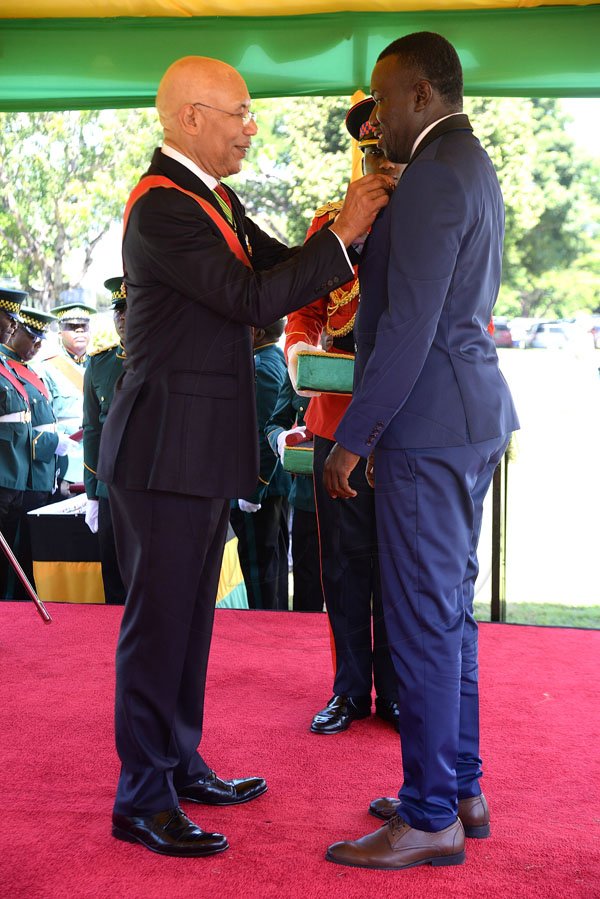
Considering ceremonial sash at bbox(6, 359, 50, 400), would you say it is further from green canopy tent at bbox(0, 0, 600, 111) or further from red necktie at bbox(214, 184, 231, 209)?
red necktie at bbox(214, 184, 231, 209)

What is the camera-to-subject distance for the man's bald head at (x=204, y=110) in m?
2.04

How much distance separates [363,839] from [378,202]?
52.7 inches

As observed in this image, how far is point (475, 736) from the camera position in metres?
2.16

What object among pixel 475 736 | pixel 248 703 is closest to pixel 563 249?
pixel 248 703

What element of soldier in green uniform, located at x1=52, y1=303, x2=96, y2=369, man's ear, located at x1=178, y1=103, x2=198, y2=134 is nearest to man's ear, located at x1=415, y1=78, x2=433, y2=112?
man's ear, located at x1=178, y1=103, x2=198, y2=134

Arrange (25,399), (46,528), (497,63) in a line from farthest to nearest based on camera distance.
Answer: (25,399) < (46,528) < (497,63)

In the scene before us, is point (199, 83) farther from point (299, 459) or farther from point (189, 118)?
point (299, 459)

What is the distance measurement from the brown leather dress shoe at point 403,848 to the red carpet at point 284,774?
3 centimetres

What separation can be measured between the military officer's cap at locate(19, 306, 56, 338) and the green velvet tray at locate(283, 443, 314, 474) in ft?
8.19

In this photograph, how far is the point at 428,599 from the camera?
195 cm

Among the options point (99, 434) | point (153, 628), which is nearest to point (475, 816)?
point (153, 628)

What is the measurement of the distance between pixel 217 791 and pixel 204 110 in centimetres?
156

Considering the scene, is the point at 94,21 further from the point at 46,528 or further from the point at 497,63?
the point at 46,528

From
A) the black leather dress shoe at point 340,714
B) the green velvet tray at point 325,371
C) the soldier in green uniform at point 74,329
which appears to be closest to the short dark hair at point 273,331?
the green velvet tray at point 325,371
